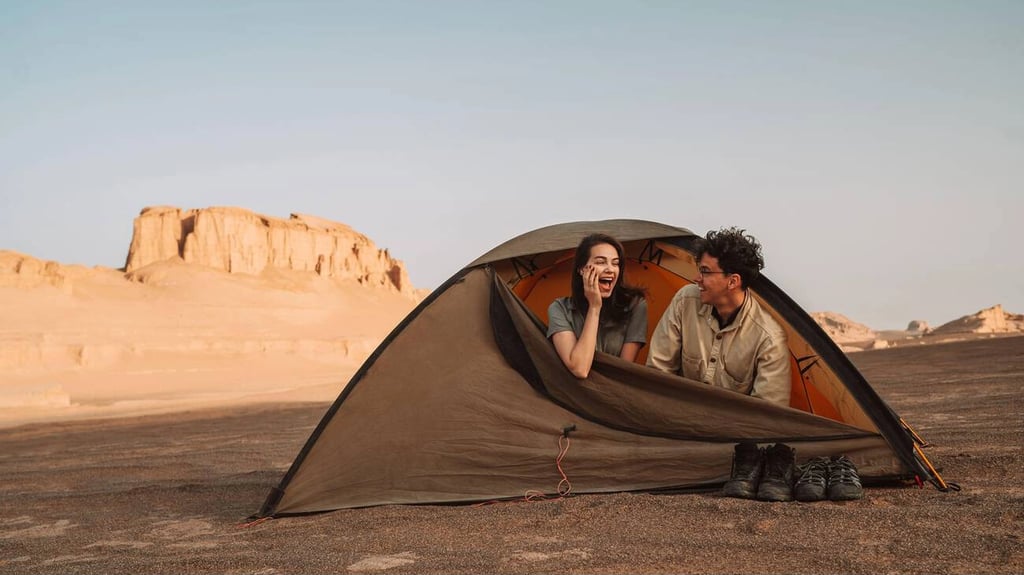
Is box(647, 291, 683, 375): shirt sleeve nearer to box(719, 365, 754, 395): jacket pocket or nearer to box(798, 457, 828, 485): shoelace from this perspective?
box(719, 365, 754, 395): jacket pocket

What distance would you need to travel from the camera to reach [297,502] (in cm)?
519

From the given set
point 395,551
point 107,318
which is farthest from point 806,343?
point 107,318

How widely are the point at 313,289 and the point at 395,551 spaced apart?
83613mm

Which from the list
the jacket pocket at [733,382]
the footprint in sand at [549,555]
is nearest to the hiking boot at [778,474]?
the jacket pocket at [733,382]

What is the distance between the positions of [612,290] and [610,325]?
254 mm

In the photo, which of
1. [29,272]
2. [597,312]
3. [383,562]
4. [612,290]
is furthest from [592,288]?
[29,272]

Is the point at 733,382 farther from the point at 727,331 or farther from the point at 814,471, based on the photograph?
the point at 814,471

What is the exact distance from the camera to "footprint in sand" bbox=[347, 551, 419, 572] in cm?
356

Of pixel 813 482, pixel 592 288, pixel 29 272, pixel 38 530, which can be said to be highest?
pixel 29 272

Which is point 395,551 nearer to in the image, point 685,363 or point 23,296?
point 685,363

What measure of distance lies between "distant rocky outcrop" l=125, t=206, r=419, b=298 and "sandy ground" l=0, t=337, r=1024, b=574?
77.5 metres

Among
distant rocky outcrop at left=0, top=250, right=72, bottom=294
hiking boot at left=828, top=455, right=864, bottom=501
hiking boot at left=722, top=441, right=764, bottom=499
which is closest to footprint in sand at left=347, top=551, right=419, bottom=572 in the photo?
hiking boot at left=722, top=441, right=764, bottom=499

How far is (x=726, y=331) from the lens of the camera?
5102mm

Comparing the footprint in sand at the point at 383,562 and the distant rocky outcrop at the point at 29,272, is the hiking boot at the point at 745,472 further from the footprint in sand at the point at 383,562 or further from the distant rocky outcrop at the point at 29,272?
the distant rocky outcrop at the point at 29,272
